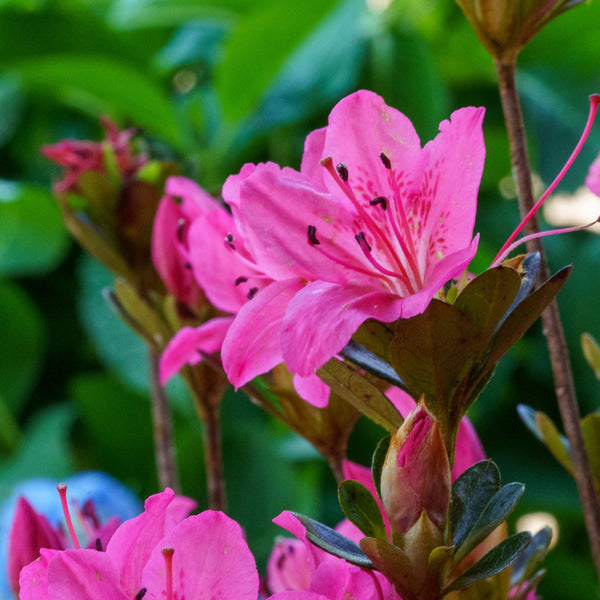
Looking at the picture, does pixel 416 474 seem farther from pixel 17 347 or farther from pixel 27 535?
pixel 17 347

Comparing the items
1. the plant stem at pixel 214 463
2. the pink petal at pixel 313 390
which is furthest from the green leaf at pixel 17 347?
the pink petal at pixel 313 390

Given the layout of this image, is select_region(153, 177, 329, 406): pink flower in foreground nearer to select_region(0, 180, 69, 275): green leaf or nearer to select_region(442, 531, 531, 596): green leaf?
select_region(442, 531, 531, 596): green leaf

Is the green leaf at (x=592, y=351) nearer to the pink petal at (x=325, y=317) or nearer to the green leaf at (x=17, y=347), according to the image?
the pink petal at (x=325, y=317)

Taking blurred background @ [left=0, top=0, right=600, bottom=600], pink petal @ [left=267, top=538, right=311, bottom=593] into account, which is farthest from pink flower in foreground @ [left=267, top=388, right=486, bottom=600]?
blurred background @ [left=0, top=0, right=600, bottom=600]

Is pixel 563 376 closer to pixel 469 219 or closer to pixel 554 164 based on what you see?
pixel 469 219

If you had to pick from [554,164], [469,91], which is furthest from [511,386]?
[469,91]

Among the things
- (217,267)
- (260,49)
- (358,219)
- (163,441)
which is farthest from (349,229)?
(260,49)

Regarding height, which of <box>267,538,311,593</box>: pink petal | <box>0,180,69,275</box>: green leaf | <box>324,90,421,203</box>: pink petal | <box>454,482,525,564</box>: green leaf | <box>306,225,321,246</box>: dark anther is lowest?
<box>267,538,311,593</box>: pink petal
